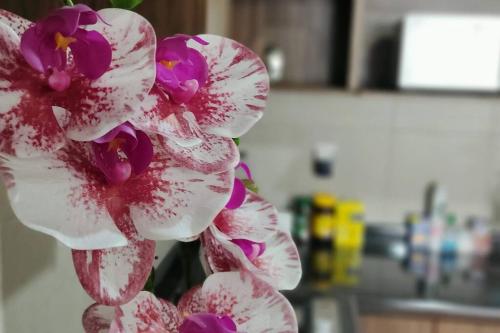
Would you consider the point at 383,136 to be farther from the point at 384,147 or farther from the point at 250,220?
the point at 250,220

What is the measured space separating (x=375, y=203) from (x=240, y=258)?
6.70ft

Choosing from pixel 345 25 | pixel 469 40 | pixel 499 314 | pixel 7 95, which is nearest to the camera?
pixel 7 95

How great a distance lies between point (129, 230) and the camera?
356 mm

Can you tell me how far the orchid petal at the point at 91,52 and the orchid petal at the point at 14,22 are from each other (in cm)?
3

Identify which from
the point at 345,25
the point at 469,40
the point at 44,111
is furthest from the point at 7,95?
the point at 345,25

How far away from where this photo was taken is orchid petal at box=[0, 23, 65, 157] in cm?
Result: 32

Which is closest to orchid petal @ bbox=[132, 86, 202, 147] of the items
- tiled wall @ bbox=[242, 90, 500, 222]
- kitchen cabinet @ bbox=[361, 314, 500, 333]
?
kitchen cabinet @ bbox=[361, 314, 500, 333]

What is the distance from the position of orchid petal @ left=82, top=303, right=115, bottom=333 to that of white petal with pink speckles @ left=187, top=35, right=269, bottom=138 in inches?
5.5

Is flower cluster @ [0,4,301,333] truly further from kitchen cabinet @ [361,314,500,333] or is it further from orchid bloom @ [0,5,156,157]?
kitchen cabinet @ [361,314,500,333]

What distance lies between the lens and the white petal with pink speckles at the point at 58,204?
1.04 ft

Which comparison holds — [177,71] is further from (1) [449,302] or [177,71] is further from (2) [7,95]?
(1) [449,302]

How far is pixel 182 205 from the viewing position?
0.36 meters

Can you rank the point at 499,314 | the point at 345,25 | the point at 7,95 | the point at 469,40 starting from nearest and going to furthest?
the point at 7,95, the point at 499,314, the point at 469,40, the point at 345,25

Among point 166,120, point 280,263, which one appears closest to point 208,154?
point 166,120
